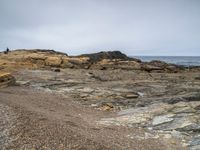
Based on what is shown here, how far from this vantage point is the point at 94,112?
2548 cm

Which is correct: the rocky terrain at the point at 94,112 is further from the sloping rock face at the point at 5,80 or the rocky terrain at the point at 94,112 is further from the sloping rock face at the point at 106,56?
the sloping rock face at the point at 106,56

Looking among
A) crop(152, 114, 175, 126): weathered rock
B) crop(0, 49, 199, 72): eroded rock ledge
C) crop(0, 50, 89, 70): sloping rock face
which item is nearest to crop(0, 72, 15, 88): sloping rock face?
crop(0, 50, 89, 70): sloping rock face

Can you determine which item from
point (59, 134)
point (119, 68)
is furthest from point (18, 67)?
point (59, 134)

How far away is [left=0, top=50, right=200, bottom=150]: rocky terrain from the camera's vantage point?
16453 mm

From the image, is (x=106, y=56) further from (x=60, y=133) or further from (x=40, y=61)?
(x=60, y=133)

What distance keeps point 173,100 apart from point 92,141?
12854mm

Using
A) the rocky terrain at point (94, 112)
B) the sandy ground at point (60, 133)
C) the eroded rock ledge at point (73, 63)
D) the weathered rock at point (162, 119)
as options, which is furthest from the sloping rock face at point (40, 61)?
the weathered rock at point (162, 119)

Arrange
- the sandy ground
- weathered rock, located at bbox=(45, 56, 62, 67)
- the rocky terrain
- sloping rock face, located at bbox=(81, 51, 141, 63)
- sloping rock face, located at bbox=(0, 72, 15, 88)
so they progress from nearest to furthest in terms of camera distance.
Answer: the sandy ground < the rocky terrain < sloping rock face, located at bbox=(0, 72, 15, 88) < weathered rock, located at bbox=(45, 56, 62, 67) < sloping rock face, located at bbox=(81, 51, 141, 63)

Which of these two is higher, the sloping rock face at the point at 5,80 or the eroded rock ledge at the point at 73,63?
the eroded rock ledge at the point at 73,63

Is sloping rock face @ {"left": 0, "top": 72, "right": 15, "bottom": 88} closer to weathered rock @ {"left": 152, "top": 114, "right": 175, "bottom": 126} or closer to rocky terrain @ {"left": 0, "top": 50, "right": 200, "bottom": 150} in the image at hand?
rocky terrain @ {"left": 0, "top": 50, "right": 200, "bottom": 150}

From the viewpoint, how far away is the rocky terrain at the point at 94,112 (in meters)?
16.5

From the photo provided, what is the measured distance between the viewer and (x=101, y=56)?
5881cm

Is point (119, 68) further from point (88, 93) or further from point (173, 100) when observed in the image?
point (173, 100)

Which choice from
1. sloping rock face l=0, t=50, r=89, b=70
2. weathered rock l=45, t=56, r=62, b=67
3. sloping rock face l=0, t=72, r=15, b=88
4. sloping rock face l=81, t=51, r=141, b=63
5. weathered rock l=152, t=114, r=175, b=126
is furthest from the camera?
sloping rock face l=81, t=51, r=141, b=63
